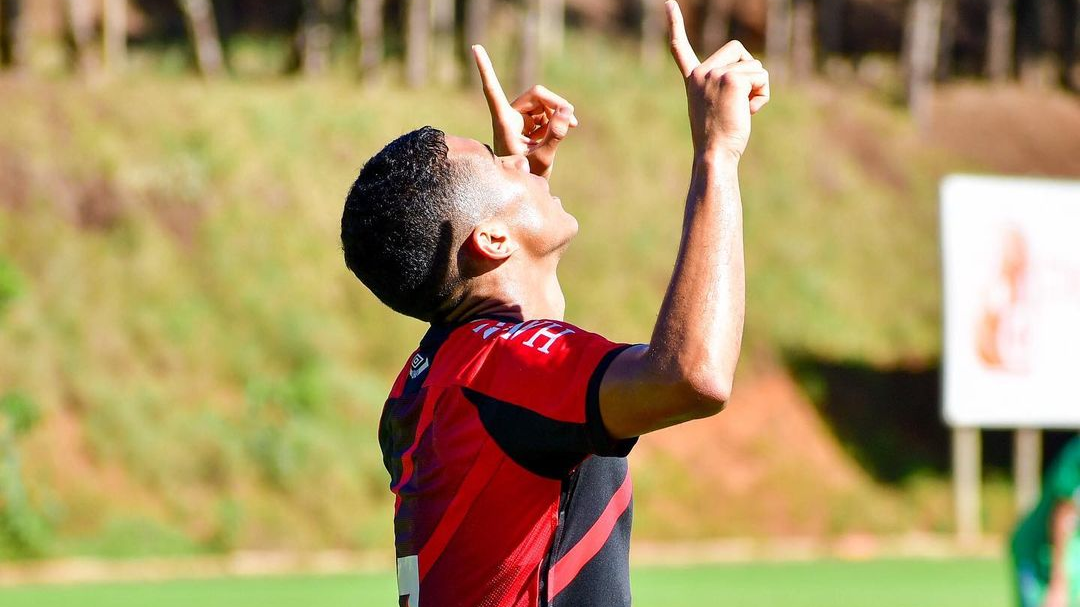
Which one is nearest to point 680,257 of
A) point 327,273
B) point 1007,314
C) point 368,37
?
point 1007,314

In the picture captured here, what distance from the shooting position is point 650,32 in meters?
37.0

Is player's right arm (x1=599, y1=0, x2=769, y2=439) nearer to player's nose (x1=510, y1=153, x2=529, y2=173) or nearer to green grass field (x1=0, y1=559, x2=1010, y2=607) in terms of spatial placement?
player's nose (x1=510, y1=153, x2=529, y2=173)

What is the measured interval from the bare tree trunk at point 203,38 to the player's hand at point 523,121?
2648cm

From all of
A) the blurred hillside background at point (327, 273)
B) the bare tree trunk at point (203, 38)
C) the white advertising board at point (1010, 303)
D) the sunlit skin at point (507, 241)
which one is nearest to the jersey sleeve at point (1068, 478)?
the sunlit skin at point (507, 241)

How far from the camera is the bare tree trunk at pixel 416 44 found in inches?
1188

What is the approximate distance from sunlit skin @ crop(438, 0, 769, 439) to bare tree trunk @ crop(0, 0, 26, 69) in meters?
24.8

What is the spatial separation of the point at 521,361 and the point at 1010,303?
18.8m

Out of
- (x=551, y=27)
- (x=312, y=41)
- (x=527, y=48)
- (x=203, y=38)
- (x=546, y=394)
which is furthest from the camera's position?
(x=551, y=27)

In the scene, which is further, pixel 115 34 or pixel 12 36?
pixel 115 34

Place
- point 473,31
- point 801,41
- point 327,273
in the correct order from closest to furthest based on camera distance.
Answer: point 327,273, point 473,31, point 801,41

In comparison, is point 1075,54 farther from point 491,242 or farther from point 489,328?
point 489,328

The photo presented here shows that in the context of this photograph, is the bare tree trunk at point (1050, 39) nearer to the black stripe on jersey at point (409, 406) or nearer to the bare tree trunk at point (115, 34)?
the bare tree trunk at point (115, 34)

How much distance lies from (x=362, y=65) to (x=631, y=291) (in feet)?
26.7

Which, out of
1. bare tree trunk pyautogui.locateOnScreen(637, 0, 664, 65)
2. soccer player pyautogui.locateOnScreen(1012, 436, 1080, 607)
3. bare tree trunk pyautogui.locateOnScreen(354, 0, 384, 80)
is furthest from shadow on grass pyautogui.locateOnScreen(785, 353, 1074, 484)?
soccer player pyautogui.locateOnScreen(1012, 436, 1080, 607)
